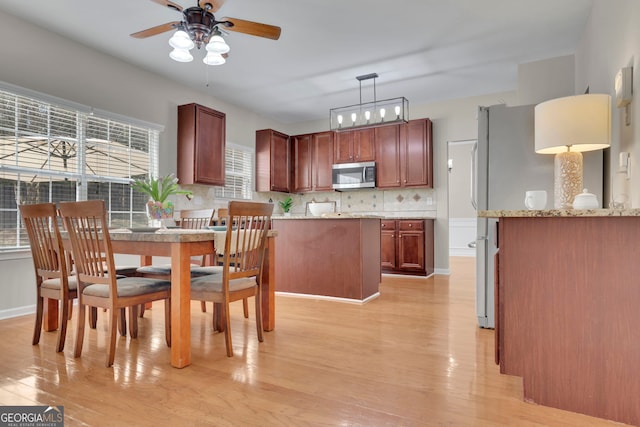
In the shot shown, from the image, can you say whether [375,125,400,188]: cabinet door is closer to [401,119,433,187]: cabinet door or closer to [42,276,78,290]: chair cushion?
[401,119,433,187]: cabinet door

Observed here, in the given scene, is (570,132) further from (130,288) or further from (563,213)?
(130,288)

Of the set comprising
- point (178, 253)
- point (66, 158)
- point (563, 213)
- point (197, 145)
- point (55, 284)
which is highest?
point (197, 145)

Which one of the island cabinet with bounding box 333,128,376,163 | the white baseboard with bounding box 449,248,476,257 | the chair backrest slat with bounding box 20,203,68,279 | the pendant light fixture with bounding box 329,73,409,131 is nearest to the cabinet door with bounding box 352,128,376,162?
the island cabinet with bounding box 333,128,376,163

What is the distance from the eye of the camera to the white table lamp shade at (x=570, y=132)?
200 cm

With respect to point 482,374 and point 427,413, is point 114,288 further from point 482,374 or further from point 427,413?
point 482,374

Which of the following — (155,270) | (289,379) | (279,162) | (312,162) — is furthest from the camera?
(312,162)

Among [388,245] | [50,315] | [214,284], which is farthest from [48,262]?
[388,245]

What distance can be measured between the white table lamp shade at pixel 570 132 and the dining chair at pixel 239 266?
1.74 meters

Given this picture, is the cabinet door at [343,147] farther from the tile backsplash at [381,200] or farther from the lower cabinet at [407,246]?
the lower cabinet at [407,246]

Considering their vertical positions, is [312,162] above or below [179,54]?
below

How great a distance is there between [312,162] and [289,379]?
4.98m

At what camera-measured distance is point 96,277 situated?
84.2 inches

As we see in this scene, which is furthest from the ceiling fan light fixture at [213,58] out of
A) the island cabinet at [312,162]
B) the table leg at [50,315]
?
the island cabinet at [312,162]

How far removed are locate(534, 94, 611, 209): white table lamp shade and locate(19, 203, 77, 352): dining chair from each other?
9.83 ft
